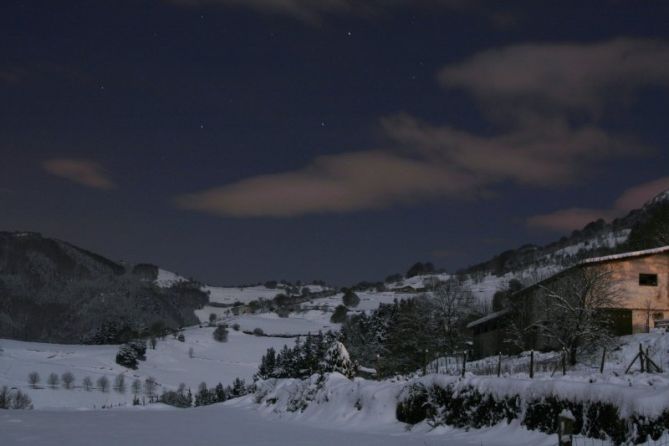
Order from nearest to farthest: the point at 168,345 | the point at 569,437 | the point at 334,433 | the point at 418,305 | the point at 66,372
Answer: the point at 569,437 < the point at 334,433 < the point at 418,305 < the point at 66,372 < the point at 168,345

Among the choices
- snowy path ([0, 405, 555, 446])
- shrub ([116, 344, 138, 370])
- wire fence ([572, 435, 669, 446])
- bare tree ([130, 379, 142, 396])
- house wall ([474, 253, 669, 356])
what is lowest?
bare tree ([130, 379, 142, 396])

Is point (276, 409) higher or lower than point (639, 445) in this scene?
lower

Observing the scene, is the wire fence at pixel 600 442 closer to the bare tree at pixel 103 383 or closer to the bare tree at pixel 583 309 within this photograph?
the bare tree at pixel 583 309

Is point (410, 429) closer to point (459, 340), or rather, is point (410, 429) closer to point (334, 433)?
point (334, 433)

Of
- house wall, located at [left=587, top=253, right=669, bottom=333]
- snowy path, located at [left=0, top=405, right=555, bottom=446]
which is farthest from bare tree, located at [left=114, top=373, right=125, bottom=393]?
snowy path, located at [left=0, top=405, right=555, bottom=446]

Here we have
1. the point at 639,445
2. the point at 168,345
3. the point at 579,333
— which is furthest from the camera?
the point at 168,345

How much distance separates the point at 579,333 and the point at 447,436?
29413mm

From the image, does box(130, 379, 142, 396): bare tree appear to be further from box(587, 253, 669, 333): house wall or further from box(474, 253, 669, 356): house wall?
box(587, 253, 669, 333): house wall

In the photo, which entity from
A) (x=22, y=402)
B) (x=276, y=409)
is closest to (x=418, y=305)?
(x=22, y=402)

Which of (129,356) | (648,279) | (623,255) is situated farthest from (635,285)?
(129,356)

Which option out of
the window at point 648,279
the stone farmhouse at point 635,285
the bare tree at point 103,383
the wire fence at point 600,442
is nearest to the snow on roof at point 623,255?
the stone farmhouse at point 635,285

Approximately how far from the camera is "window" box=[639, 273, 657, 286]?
4975 centimetres

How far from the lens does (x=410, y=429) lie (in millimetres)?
16750

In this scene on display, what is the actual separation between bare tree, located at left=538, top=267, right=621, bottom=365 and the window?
2626mm
